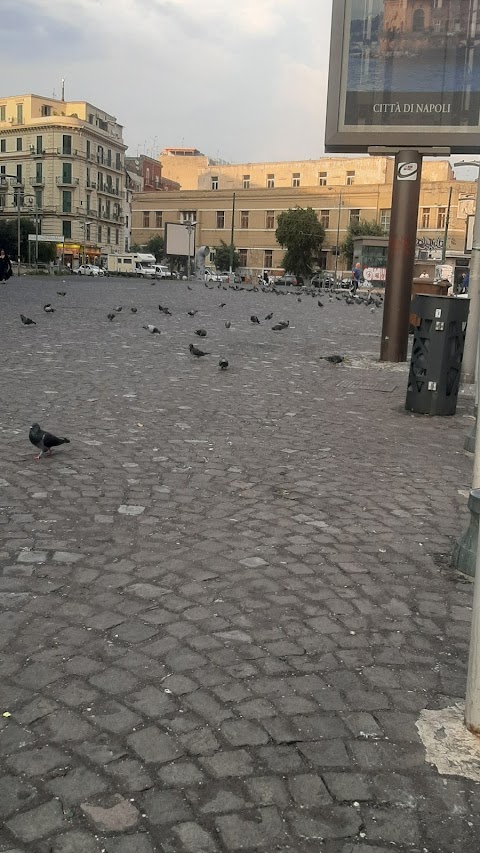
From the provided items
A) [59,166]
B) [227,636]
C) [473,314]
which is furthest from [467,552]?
[59,166]

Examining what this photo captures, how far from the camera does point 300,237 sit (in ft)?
277

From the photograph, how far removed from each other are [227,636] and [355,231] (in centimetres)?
8438

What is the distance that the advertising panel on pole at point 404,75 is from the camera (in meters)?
10.6

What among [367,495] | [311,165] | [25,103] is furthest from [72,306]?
[311,165]

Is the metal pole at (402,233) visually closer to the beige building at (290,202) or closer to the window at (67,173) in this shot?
the beige building at (290,202)

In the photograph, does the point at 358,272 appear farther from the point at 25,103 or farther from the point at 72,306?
the point at 25,103

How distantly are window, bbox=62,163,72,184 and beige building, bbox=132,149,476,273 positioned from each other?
52.0 feet

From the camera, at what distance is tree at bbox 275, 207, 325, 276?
84562 mm

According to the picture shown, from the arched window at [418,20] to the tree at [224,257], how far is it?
282 feet

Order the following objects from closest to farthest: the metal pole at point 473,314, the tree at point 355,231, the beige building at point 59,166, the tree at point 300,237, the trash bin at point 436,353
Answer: the trash bin at point 436,353
the metal pole at point 473,314
the tree at point 355,231
the tree at point 300,237
the beige building at point 59,166

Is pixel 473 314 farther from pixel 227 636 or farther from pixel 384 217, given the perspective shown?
pixel 384 217

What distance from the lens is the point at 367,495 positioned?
17.5 feet

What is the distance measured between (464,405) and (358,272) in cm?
4493

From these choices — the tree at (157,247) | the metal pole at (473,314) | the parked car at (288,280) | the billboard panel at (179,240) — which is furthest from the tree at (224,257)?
the metal pole at (473,314)
